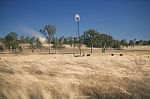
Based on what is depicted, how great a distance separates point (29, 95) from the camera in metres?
6.04

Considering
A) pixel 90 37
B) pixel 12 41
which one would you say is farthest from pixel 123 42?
pixel 12 41

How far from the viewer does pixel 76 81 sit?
619 centimetres

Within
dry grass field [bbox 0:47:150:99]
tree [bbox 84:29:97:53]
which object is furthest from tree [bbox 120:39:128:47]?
dry grass field [bbox 0:47:150:99]

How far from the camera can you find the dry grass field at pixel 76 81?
19.6 ft

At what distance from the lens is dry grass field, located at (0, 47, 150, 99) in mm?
5961

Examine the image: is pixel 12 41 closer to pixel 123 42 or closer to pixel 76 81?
pixel 123 42

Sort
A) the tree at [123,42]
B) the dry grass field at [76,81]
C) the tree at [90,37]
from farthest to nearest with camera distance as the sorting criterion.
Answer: the tree at [123,42] → the tree at [90,37] → the dry grass field at [76,81]

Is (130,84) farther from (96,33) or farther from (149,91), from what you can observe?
(96,33)

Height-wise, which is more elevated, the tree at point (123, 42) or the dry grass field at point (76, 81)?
the tree at point (123, 42)

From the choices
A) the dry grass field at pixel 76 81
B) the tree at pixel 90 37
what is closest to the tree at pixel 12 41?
the tree at pixel 90 37

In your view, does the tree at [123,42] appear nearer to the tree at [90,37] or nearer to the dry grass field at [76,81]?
the tree at [90,37]

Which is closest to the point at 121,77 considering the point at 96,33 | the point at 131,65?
the point at 131,65

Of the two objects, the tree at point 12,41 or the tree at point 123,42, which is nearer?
the tree at point 12,41

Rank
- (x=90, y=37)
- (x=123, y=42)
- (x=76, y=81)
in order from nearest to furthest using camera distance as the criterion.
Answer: (x=76, y=81) → (x=90, y=37) → (x=123, y=42)
